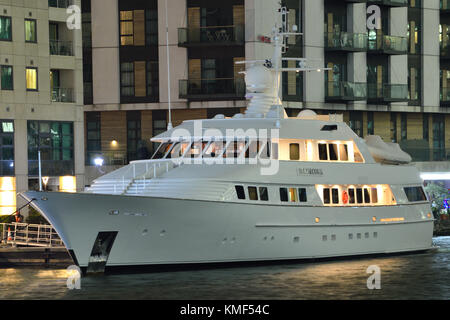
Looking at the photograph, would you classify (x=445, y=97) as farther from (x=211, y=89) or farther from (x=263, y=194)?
(x=263, y=194)

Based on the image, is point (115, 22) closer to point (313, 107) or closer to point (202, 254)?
point (313, 107)

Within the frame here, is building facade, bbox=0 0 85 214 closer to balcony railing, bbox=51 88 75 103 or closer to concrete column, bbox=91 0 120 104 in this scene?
balcony railing, bbox=51 88 75 103

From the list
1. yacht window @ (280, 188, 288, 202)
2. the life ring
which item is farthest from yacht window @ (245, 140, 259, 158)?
the life ring

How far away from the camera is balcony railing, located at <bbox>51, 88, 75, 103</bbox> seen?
163 feet

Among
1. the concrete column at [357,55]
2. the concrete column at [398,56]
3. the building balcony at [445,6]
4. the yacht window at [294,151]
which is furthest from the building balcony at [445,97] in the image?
the yacht window at [294,151]

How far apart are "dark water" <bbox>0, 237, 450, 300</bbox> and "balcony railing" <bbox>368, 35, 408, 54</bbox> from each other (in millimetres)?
25832

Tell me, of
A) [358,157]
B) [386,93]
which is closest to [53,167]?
[358,157]

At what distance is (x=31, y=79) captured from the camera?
48.5 metres

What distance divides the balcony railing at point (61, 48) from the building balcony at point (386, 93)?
17.5 meters

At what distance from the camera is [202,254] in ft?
102

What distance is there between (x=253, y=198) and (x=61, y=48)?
2166 cm

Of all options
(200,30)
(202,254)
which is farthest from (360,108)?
(202,254)
